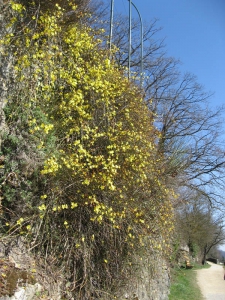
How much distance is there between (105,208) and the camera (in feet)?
16.6

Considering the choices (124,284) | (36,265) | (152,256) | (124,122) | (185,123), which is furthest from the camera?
(185,123)

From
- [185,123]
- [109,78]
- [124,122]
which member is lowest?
[124,122]

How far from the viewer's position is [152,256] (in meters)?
6.01

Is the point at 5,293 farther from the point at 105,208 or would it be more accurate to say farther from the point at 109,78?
the point at 109,78

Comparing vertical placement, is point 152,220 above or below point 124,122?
below

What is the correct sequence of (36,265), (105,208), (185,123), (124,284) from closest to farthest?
(36,265) < (105,208) < (124,284) < (185,123)

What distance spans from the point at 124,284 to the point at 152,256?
0.84 meters

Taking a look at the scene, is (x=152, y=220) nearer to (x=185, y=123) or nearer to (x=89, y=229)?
(x=89, y=229)

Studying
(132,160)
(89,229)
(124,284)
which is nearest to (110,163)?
(132,160)

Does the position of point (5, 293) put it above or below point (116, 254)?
below

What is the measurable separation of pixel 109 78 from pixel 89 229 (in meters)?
2.97

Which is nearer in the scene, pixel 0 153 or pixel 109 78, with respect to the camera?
pixel 0 153

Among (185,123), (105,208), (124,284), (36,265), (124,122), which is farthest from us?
(185,123)

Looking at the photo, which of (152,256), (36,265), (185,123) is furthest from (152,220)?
(185,123)
